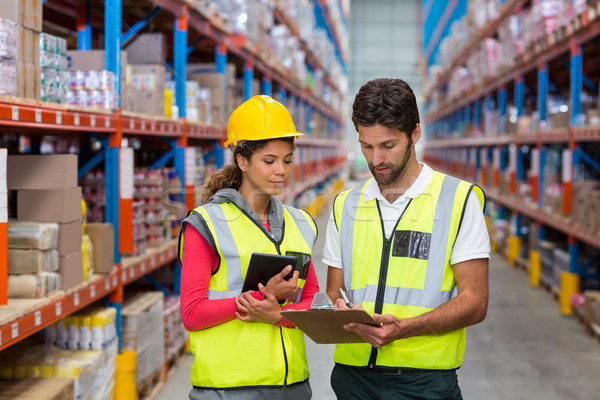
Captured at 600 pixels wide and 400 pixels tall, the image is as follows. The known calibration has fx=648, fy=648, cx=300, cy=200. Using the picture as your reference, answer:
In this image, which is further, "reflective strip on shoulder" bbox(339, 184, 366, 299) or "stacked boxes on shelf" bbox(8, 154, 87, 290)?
"stacked boxes on shelf" bbox(8, 154, 87, 290)

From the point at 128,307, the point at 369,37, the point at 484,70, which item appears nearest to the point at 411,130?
the point at 128,307

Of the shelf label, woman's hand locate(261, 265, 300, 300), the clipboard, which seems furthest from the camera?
the shelf label

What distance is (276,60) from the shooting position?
8.89m

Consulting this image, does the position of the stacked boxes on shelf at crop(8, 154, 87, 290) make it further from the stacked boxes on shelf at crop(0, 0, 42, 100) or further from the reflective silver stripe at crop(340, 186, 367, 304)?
the reflective silver stripe at crop(340, 186, 367, 304)

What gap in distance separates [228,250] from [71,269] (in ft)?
5.34

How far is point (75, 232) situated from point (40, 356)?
0.73m

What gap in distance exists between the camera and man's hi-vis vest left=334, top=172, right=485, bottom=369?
1979mm

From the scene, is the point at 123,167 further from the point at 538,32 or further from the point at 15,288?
the point at 538,32

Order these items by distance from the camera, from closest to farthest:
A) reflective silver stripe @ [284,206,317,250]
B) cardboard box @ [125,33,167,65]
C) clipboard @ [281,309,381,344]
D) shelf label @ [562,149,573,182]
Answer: clipboard @ [281,309,381,344], reflective silver stripe @ [284,206,317,250], cardboard box @ [125,33,167,65], shelf label @ [562,149,573,182]

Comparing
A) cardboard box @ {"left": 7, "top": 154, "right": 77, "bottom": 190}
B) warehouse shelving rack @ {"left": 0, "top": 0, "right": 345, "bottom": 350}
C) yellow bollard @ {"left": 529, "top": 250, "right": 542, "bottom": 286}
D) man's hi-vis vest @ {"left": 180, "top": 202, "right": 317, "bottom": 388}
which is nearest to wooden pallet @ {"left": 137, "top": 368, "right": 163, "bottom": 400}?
warehouse shelving rack @ {"left": 0, "top": 0, "right": 345, "bottom": 350}

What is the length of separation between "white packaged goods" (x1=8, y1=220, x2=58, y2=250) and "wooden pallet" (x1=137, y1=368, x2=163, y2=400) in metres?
1.53

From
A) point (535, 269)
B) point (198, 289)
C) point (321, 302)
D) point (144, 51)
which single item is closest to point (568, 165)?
point (535, 269)

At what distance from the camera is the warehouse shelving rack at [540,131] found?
672 centimetres

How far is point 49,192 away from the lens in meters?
3.17
